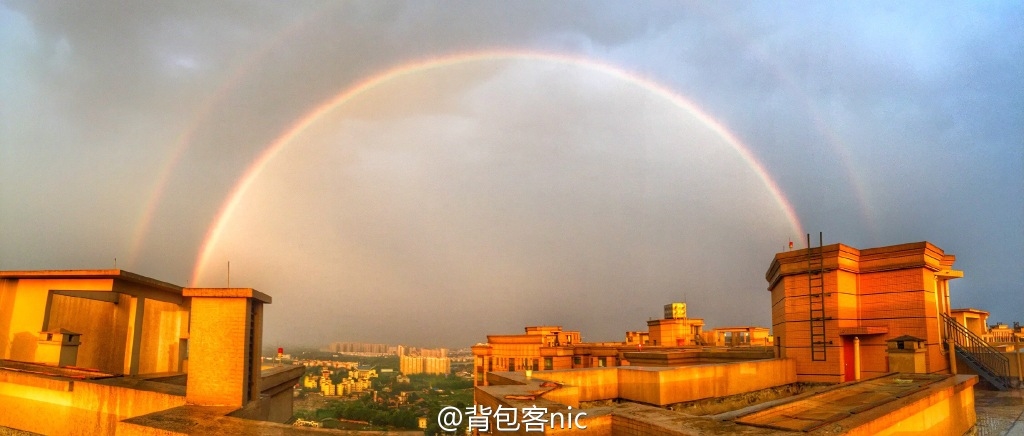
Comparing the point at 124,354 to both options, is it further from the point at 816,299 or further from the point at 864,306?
the point at 864,306

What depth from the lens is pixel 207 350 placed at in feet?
34.4

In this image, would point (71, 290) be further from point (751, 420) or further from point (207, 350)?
point (751, 420)

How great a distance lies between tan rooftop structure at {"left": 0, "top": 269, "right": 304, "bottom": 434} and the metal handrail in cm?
2025

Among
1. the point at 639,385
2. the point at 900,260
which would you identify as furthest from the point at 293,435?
the point at 900,260

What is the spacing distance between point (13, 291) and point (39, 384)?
1182 centimetres

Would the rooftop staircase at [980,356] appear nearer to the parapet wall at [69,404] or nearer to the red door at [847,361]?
the red door at [847,361]

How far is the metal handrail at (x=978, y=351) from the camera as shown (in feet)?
60.3

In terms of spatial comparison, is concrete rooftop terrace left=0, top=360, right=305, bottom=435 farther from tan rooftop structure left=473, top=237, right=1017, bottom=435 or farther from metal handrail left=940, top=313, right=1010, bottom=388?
metal handrail left=940, top=313, right=1010, bottom=388

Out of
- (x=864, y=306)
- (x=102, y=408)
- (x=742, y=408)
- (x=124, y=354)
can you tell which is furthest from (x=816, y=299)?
(x=124, y=354)

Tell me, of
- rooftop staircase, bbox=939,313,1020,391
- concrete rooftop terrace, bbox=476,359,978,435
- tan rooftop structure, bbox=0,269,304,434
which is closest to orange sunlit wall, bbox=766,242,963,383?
concrete rooftop terrace, bbox=476,359,978,435

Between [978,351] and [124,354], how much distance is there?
2930 centimetres

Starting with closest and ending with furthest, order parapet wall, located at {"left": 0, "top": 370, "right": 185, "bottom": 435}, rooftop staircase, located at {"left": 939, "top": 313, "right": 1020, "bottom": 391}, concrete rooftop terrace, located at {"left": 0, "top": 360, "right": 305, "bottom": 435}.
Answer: concrete rooftop terrace, located at {"left": 0, "top": 360, "right": 305, "bottom": 435} < parapet wall, located at {"left": 0, "top": 370, "right": 185, "bottom": 435} < rooftop staircase, located at {"left": 939, "top": 313, "right": 1020, "bottom": 391}

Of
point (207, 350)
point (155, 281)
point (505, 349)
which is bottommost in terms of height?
point (505, 349)

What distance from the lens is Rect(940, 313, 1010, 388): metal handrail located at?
18391 mm
